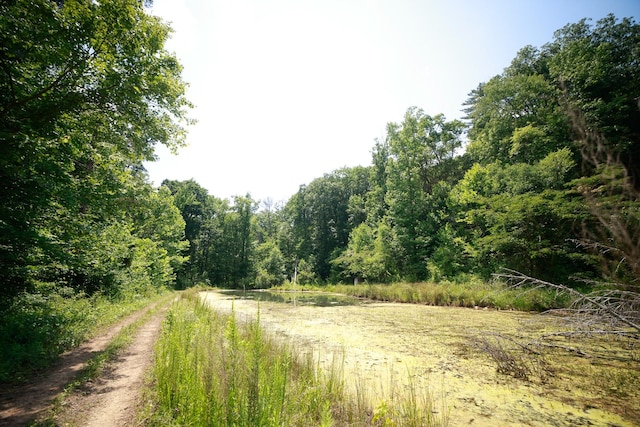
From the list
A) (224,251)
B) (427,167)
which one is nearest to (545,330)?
(427,167)

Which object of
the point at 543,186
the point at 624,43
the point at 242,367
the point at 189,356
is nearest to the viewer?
the point at 242,367

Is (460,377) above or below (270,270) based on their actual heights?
below

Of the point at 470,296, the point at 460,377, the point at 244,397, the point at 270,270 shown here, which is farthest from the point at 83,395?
the point at 270,270

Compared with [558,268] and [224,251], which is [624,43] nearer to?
[558,268]

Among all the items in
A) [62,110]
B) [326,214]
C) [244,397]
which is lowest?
[244,397]

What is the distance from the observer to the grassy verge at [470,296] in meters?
11.0

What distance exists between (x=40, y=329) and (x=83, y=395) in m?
3.08

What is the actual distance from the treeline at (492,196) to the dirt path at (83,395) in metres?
6.36

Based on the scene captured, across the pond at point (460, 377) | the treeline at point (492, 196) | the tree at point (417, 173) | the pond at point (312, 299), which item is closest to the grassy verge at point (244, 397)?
the pond at point (460, 377)

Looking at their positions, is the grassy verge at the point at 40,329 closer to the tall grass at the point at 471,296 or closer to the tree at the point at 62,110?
the tree at the point at 62,110

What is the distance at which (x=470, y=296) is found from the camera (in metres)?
13.8

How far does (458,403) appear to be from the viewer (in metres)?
3.63

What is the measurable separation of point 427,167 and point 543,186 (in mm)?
14767

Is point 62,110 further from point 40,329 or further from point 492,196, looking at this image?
point 492,196
